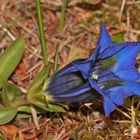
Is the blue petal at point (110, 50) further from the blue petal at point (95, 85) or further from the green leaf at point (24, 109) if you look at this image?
the green leaf at point (24, 109)

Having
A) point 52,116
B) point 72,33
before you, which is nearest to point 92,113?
point 52,116

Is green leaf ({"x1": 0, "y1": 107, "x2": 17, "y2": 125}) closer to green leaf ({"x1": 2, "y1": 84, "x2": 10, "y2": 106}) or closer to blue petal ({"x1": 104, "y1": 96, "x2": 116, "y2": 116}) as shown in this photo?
green leaf ({"x1": 2, "y1": 84, "x2": 10, "y2": 106})

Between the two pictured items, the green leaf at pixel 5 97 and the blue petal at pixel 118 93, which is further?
the green leaf at pixel 5 97

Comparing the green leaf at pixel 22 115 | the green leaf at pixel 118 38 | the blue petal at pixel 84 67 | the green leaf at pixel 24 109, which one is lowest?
the green leaf at pixel 118 38

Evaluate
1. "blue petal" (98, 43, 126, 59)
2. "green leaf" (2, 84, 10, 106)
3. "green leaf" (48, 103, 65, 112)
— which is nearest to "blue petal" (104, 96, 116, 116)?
"blue petal" (98, 43, 126, 59)

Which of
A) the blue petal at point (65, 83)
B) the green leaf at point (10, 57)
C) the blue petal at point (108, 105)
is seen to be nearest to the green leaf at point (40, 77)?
the blue petal at point (65, 83)

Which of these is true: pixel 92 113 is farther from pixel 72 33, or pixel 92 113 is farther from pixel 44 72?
pixel 72 33

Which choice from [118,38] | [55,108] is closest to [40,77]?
[55,108]
